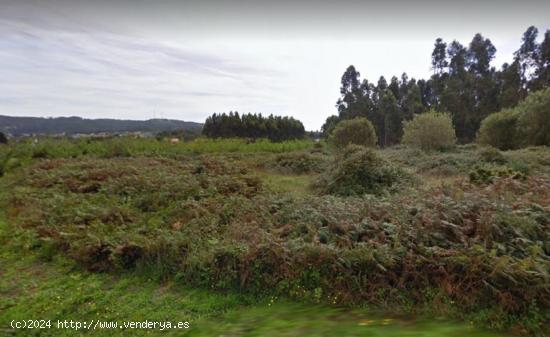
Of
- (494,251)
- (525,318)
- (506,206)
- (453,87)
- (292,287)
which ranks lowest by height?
(292,287)

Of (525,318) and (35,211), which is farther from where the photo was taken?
(35,211)

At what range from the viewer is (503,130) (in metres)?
24.4

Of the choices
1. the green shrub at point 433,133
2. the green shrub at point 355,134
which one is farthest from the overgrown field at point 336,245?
the green shrub at point 355,134

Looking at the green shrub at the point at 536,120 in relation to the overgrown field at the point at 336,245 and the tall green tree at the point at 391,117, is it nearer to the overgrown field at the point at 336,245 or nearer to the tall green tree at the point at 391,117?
the overgrown field at the point at 336,245

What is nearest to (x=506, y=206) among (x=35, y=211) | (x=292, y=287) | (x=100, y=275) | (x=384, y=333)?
(x=384, y=333)

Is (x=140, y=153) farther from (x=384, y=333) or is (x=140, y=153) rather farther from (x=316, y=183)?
(x=384, y=333)

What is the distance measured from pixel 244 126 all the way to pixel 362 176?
40.7 m

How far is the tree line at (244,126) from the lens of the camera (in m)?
49.9

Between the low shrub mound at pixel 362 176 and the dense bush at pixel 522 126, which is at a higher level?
the dense bush at pixel 522 126

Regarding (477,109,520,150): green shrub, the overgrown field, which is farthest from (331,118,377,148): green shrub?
the overgrown field

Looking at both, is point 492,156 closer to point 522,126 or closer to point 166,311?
point 522,126

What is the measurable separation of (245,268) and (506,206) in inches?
142

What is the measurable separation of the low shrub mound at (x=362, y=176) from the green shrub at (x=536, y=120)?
1542cm

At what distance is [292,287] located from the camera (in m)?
4.09
